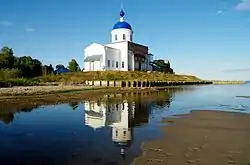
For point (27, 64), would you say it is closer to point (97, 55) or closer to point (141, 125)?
point (97, 55)

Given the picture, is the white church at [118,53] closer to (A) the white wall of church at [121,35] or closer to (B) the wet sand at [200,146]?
(A) the white wall of church at [121,35]

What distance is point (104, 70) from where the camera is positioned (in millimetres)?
71438

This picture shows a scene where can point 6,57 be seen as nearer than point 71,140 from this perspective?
No

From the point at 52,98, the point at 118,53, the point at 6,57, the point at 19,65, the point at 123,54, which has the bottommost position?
the point at 52,98

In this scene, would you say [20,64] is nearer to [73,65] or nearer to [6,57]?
[6,57]

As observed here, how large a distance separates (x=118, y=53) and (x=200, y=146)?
225 ft

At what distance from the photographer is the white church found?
7275 centimetres

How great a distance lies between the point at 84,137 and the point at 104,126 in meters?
2.65

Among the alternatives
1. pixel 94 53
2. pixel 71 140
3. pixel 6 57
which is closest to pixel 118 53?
pixel 94 53

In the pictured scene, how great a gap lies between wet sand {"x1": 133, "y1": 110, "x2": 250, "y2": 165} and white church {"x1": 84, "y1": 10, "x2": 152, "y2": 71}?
195ft

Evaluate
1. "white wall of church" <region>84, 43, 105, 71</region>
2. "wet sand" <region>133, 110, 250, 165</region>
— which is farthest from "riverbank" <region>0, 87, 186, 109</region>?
"white wall of church" <region>84, 43, 105, 71</region>

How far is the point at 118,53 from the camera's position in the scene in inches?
3044

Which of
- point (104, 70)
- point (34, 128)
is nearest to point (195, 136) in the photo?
point (34, 128)

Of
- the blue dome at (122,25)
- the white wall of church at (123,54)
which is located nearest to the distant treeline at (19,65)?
the white wall of church at (123,54)
